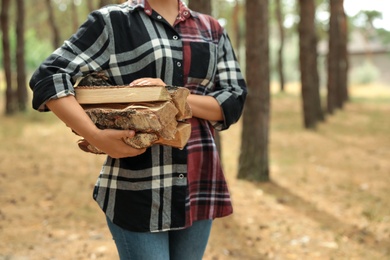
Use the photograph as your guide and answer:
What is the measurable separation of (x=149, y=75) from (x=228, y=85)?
1.26ft

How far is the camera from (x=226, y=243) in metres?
5.33

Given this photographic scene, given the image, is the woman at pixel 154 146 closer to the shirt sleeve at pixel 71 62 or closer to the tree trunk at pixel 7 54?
the shirt sleeve at pixel 71 62

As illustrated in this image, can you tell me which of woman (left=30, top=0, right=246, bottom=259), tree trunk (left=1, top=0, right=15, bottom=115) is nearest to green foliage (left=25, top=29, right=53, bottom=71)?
tree trunk (left=1, top=0, right=15, bottom=115)

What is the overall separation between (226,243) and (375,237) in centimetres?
159

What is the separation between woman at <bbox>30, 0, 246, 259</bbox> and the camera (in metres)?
1.88

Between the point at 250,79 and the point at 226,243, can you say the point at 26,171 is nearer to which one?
the point at 250,79

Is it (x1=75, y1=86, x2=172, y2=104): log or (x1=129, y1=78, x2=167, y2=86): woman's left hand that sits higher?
(x1=129, y1=78, x2=167, y2=86): woman's left hand

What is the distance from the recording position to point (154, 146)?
2016 millimetres

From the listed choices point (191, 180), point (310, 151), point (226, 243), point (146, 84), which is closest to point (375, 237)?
point (226, 243)

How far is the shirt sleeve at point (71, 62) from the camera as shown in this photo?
184cm

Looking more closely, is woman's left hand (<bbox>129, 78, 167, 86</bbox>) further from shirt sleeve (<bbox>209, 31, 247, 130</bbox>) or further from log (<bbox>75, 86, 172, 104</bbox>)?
shirt sleeve (<bbox>209, 31, 247, 130</bbox>)

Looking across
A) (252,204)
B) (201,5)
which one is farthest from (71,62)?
(252,204)

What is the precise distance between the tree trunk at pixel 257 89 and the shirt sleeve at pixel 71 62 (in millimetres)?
5801

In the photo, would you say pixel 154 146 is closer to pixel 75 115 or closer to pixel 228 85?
pixel 75 115
